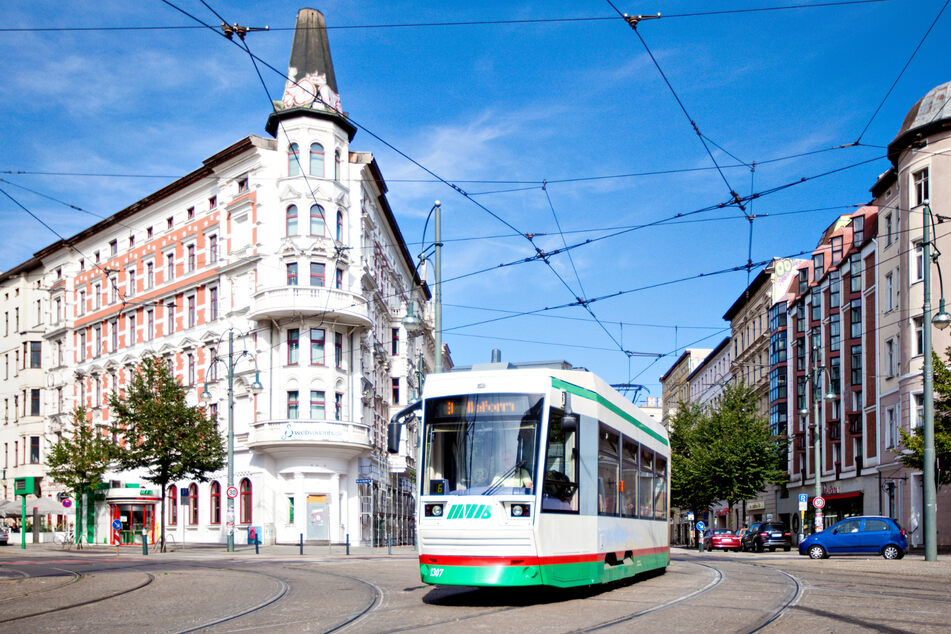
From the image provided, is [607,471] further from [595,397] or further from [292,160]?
[292,160]

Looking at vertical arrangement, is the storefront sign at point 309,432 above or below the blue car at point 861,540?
above

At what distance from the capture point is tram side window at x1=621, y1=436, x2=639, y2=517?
16.7 meters

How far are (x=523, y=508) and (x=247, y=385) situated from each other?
36.8 m

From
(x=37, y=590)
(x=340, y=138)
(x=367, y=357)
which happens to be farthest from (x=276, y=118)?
(x=37, y=590)

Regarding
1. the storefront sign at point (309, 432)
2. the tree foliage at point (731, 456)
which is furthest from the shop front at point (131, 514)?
the tree foliage at point (731, 456)

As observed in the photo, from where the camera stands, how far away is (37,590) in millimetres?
18469

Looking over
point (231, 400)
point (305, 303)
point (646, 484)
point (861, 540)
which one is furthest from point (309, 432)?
point (646, 484)

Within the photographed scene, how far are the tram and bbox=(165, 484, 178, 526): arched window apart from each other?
134 ft

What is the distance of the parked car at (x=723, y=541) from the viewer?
180ft

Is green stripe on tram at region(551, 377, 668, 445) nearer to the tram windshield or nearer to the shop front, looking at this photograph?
the tram windshield

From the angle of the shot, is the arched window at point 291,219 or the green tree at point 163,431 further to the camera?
the arched window at point 291,219

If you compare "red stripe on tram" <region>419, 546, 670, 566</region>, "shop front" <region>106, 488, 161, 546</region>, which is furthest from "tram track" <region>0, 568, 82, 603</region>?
"shop front" <region>106, 488, 161, 546</region>

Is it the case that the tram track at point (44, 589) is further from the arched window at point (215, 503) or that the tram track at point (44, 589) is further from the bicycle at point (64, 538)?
the bicycle at point (64, 538)

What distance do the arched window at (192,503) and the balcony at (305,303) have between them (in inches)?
411
